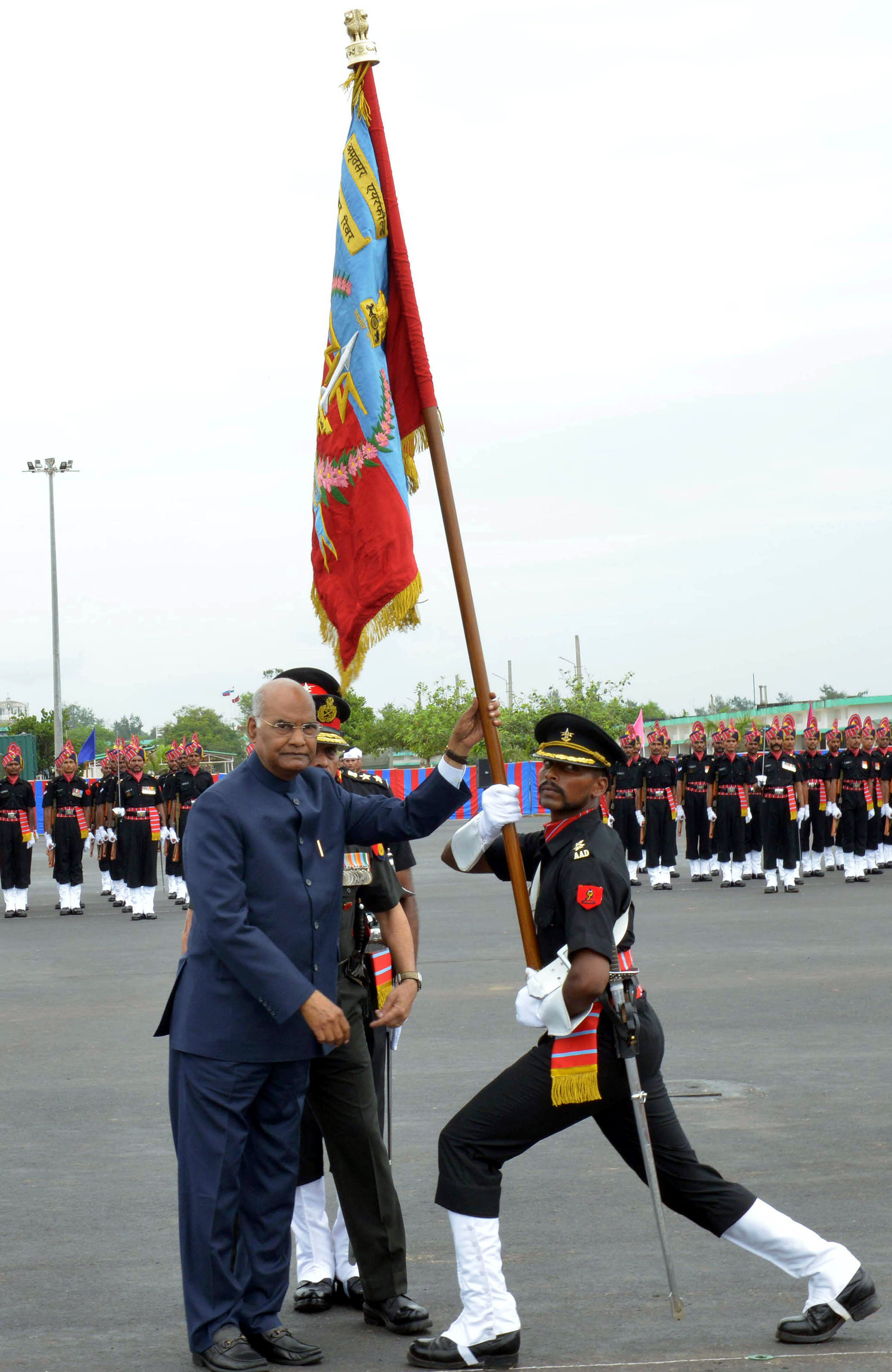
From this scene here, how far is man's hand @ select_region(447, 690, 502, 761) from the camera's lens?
4.83 m

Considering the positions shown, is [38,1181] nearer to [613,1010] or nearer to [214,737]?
[613,1010]

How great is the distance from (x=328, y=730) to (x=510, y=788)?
1.06 metres

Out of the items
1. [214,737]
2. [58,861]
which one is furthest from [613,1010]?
[214,737]

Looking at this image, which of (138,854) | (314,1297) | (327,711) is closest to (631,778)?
(138,854)

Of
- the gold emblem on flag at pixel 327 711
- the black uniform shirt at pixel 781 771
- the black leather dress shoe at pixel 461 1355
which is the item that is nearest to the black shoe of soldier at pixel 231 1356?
the black leather dress shoe at pixel 461 1355

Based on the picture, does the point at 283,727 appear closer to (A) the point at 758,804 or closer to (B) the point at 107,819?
(B) the point at 107,819

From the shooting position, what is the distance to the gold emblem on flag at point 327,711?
5734 millimetres

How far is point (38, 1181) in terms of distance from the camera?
6.89 metres

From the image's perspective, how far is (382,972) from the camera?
5594 mm

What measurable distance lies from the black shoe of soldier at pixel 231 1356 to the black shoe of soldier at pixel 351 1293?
0.72 meters

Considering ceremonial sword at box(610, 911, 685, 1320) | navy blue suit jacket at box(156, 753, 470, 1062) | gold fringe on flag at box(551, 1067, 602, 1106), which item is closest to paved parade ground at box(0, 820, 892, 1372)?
ceremonial sword at box(610, 911, 685, 1320)

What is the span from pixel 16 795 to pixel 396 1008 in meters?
18.1

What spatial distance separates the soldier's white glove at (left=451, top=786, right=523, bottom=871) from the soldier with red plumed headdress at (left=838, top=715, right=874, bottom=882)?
18.0 m

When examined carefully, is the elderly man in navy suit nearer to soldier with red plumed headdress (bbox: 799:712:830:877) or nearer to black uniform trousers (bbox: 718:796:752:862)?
black uniform trousers (bbox: 718:796:752:862)
